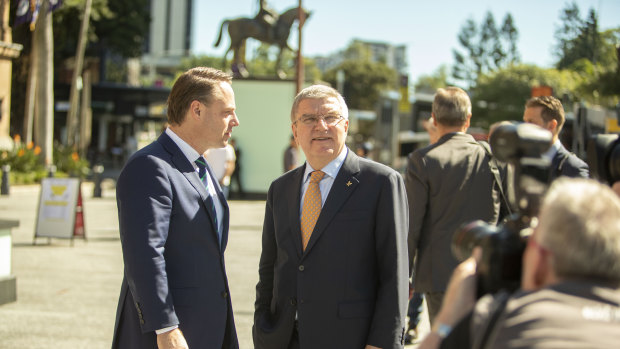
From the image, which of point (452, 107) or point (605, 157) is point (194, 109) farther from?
point (452, 107)

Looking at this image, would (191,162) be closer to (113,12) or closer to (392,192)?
(392,192)

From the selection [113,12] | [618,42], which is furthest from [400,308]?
[113,12]

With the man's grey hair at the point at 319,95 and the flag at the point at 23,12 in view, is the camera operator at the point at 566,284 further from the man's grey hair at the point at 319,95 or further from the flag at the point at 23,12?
the flag at the point at 23,12

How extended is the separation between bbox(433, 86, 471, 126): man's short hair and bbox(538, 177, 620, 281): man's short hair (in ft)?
9.99

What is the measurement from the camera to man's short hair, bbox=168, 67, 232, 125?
10.6 feet

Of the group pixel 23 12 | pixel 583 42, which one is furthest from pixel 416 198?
pixel 23 12

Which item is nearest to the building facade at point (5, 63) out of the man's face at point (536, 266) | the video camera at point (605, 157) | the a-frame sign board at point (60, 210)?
the a-frame sign board at point (60, 210)

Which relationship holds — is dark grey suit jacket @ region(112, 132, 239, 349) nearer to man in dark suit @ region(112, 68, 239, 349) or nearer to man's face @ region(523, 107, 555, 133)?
man in dark suit @ region(112, 68, 239, 349)

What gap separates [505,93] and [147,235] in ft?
182

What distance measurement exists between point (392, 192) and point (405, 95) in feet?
86.9

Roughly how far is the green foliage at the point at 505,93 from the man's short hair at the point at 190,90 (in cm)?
5219

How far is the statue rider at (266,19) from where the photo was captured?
22578 mm

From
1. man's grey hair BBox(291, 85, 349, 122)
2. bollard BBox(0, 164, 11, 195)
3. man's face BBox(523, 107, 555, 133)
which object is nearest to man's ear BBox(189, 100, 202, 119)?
man's grey hair BBox(291, 85, 349, 122)

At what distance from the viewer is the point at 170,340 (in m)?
2.94
